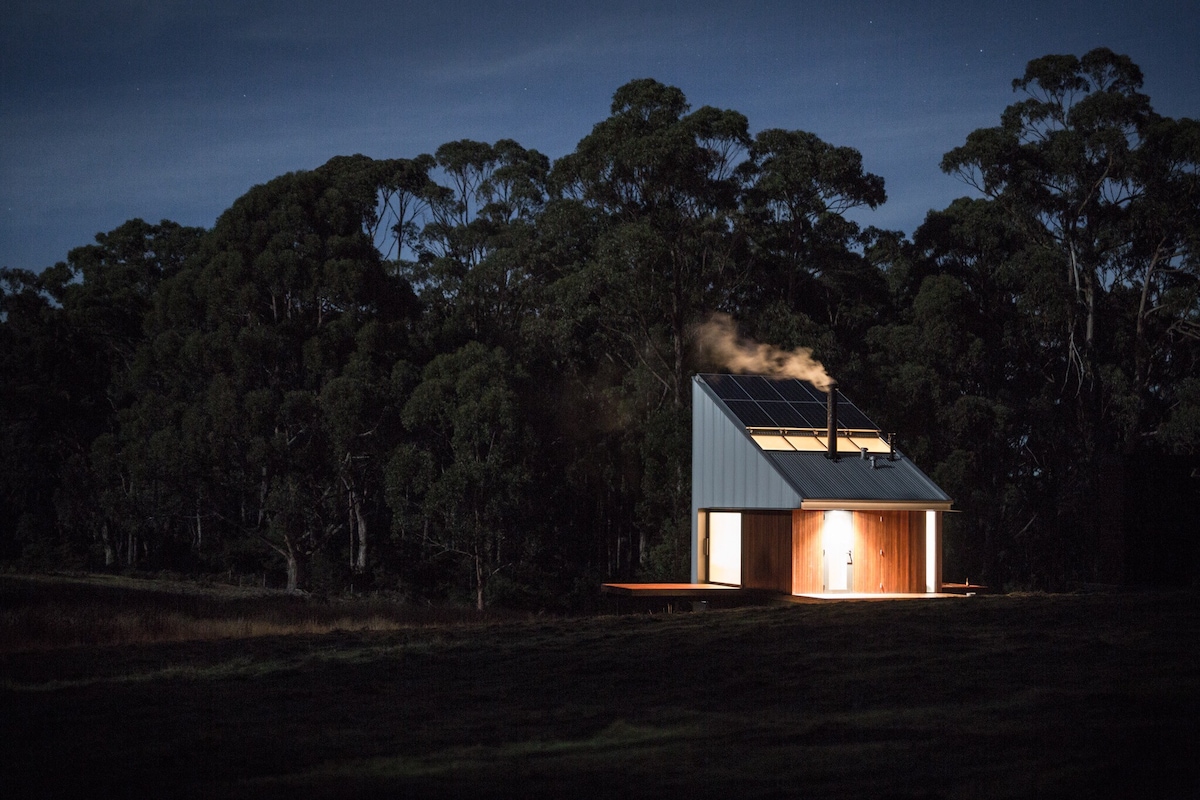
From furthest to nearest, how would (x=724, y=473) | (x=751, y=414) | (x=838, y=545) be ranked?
(x=751, y=414), (x=724, y=473), (x=838, y=545)

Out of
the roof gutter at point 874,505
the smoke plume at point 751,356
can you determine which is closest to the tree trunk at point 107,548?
the smoke plume at point 751,356

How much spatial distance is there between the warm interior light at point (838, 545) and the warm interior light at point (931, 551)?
150cm

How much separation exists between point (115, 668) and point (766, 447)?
13.7 m

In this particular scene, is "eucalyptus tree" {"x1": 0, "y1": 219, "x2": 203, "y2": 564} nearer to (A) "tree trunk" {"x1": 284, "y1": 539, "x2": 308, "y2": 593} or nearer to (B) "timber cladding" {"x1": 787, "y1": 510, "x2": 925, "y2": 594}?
(A) "tree trunk" {"x1": 284, "y1": 539, "x2": 308, "y2": 593}

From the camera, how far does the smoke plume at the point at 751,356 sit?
29016 mm

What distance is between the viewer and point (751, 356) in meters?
32.5

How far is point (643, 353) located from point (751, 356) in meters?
4.36

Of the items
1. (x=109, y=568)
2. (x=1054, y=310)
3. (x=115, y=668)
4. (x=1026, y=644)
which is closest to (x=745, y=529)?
(x=1026, y=644)

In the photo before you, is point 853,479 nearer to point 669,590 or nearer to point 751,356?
point 669,590

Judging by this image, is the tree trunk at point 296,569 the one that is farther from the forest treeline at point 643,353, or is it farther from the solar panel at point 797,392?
the solar panel at point 797,392

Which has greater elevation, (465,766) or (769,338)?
(769,338)

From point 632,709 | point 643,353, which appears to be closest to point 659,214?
point 643,353

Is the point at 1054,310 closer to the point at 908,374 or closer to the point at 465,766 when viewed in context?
the point at 908,374

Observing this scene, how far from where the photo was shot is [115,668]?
39.4 feet
